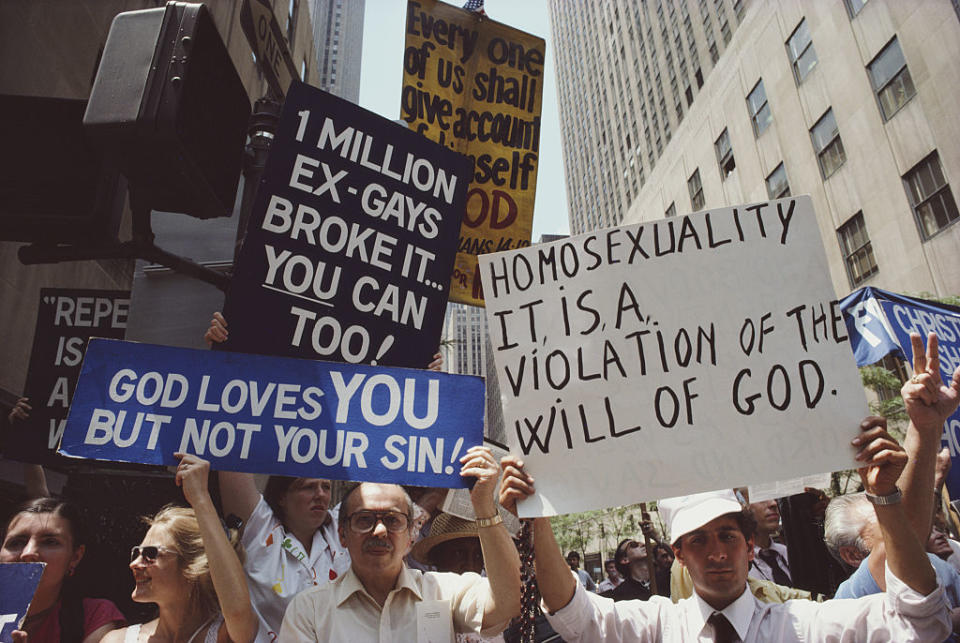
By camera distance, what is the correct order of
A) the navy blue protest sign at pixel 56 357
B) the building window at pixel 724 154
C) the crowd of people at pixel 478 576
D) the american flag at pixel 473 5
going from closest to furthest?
the crowd of people at pixel 478 576 < the navy blue protest sign at pixel 56 357 < the american flag at pixel 473 5 < the building window at pixel 724 154

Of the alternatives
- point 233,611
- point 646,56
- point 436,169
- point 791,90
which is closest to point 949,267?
point 791,90

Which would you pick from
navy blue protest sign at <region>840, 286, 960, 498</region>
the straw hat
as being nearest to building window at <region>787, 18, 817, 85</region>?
navy blue protest sign at <region>840, 286, 960, 498</region>

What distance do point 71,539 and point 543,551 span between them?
2.18 meters

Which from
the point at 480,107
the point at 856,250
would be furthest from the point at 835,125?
the point at 480,107

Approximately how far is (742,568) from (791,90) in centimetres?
2516

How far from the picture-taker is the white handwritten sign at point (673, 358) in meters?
2.23

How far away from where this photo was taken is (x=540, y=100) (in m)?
5.36

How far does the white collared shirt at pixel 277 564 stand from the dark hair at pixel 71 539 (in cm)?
74

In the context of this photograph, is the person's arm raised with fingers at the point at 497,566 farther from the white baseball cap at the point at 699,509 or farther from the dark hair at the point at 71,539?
the dark hair at the point at 71,539

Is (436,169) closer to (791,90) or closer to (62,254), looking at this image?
(62,254)

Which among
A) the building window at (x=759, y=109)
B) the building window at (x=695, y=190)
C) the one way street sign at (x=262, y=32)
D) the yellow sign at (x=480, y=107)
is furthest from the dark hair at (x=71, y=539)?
the building window at (x=695, y=190)

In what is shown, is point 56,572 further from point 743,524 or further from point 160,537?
point 743,524

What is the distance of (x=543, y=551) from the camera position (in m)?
2.27

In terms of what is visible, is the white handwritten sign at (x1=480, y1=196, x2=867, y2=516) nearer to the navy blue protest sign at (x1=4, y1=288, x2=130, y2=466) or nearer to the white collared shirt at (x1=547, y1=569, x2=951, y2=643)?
the white collared shirt at (x1=547, y1=569, x2=951, y2=643)
